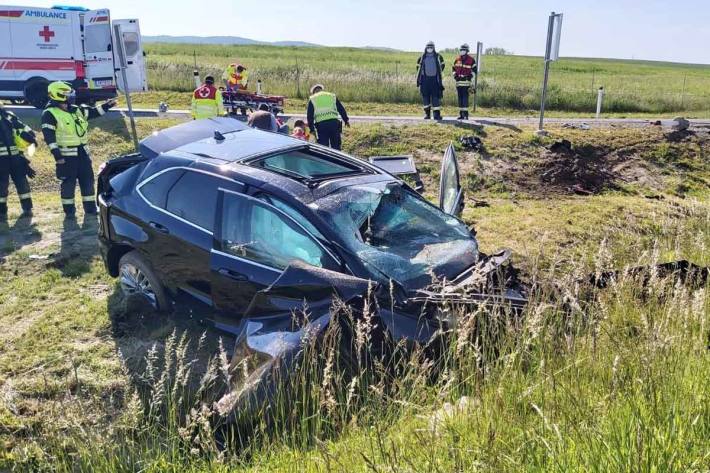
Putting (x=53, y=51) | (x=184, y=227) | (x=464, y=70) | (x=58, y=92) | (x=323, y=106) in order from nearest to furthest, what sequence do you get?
(x=184, y=227)
(x=58, y=92)
(x=323, y=106)
(x=464, y=70)
(x=53, y=51)

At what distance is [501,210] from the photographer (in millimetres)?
9398

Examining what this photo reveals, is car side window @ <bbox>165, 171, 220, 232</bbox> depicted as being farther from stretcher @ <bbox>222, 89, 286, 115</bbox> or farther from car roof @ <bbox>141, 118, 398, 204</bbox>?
stretcher @ <bbox>222, 89, 286, 115</bbox>

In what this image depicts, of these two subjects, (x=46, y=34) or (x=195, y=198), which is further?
(x=46, y=34)

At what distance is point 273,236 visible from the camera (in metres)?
4.39

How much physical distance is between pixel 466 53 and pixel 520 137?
362cm

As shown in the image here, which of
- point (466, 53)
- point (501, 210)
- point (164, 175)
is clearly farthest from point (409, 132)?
point (164, 175)

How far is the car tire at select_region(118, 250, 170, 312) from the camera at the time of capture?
17.5 feet

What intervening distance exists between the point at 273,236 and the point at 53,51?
15848 mm

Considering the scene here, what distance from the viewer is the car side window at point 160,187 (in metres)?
5.20

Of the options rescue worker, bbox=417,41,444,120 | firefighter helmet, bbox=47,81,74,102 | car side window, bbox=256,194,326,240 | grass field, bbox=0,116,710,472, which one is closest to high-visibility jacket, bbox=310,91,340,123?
grass field, bbox=0,116,710,472

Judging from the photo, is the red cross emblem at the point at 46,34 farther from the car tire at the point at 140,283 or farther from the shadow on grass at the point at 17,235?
the car tire at the point at 140,283

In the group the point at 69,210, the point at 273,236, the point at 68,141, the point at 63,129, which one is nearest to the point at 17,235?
the point at 69,210

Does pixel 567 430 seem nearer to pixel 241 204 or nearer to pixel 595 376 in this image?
pixel 595 376

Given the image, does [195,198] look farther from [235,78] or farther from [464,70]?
[235,78]
